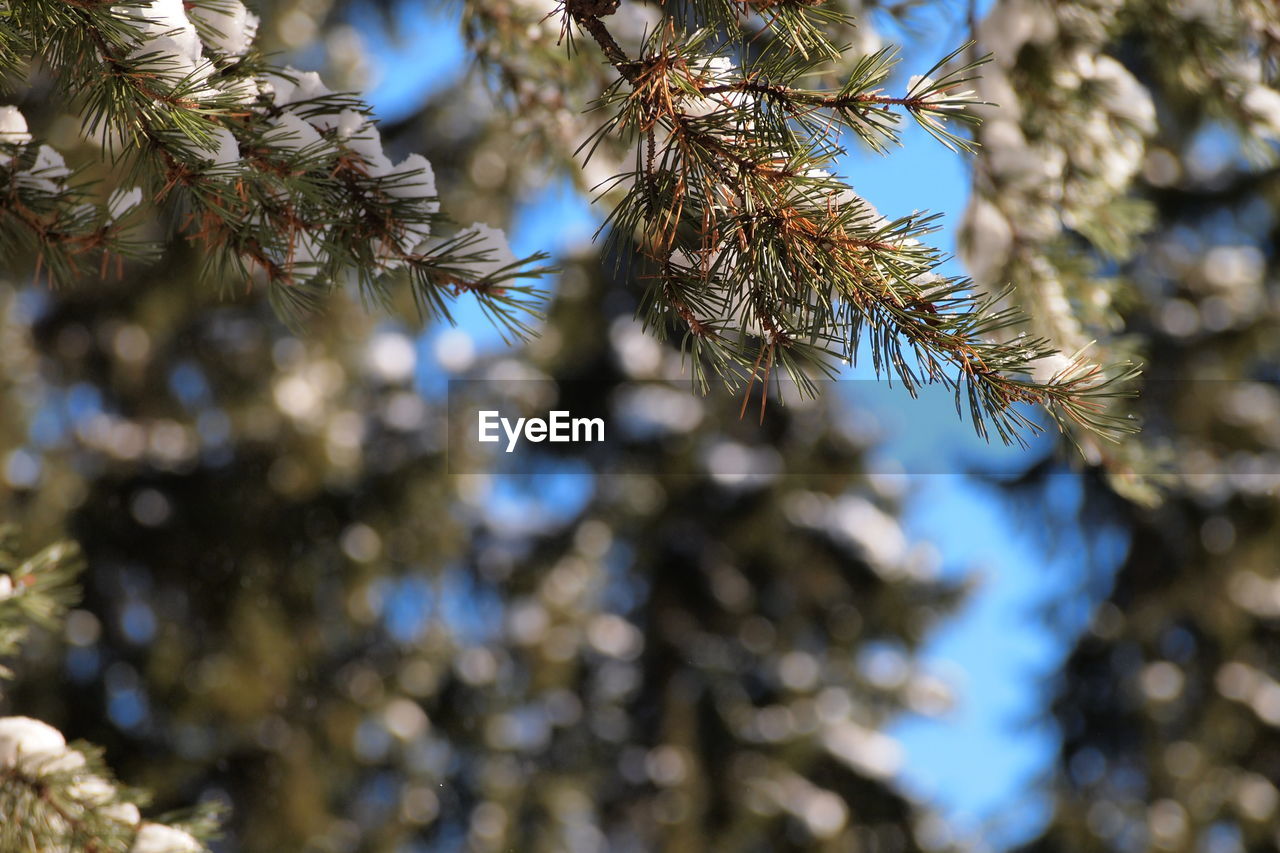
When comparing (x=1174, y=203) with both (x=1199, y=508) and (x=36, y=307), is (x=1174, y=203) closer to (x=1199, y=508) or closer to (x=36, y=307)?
(x=1199, y=508)

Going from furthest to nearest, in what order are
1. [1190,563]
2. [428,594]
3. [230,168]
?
[428,594] → [1190,563] → [230,168]

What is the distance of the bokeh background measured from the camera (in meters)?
3.69

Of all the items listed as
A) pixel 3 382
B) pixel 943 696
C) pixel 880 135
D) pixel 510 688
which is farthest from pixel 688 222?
pixel 943 696

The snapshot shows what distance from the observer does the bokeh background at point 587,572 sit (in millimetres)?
3691

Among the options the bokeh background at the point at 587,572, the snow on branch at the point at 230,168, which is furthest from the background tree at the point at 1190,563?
the snow on branch at the point at 230,168

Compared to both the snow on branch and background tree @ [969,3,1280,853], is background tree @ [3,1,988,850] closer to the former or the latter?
background tree @ [969,3,1280,853]

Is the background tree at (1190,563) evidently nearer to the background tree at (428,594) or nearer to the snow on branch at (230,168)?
the background tree at (428,594)

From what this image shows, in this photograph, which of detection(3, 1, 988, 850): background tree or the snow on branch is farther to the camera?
detection(3, 1, 988, 850): background tree

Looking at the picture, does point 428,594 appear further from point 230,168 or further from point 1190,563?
point 230,168

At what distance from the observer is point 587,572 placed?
496 centimetres

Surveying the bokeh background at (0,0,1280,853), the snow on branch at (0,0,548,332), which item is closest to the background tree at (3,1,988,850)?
the bokeh background at (0,0,1280,853)

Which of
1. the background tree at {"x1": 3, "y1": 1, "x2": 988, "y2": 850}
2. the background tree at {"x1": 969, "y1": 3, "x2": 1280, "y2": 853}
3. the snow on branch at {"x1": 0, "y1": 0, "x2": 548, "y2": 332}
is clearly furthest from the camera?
the background tree at {"x1": 969, "y1": 3, "x2": 1280, "y2": 853}

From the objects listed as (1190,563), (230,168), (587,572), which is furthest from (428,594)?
(230,168)

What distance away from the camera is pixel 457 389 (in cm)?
458
